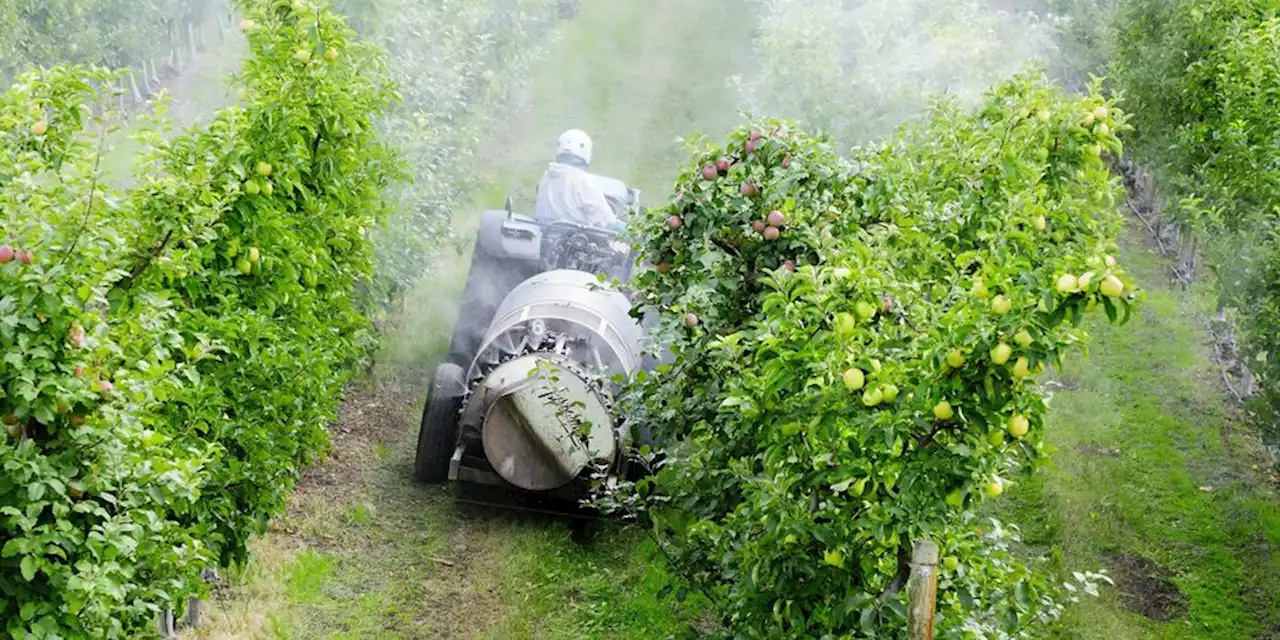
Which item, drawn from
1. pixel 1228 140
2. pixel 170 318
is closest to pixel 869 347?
pixel 170 318

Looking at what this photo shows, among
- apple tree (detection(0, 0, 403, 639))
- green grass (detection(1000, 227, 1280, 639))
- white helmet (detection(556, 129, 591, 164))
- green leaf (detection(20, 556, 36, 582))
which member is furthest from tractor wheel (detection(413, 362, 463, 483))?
green leaf (detection(20, 556, 36, 582))

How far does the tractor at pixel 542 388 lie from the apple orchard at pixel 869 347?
1.40 m

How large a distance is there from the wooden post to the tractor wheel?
707cm

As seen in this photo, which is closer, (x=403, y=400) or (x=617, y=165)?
(x=403, y=400)

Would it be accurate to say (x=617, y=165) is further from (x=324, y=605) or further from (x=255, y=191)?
(x=255, y=191)

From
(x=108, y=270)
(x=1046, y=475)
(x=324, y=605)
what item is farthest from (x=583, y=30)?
(x=108, y=270)

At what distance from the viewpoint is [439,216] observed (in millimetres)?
14438

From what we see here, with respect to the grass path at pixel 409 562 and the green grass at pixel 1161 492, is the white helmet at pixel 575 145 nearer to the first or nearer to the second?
the grass path at pixel 409 562

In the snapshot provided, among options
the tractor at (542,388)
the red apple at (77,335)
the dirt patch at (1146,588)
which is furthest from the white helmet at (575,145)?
the red apple at (77,335)

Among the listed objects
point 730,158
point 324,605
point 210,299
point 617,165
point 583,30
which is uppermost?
point 583,30

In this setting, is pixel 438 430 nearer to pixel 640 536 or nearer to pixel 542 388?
pixel 542 388

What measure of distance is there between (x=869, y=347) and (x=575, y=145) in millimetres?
10246

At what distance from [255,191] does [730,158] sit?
2.71 meters

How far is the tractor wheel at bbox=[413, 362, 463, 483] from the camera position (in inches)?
440
